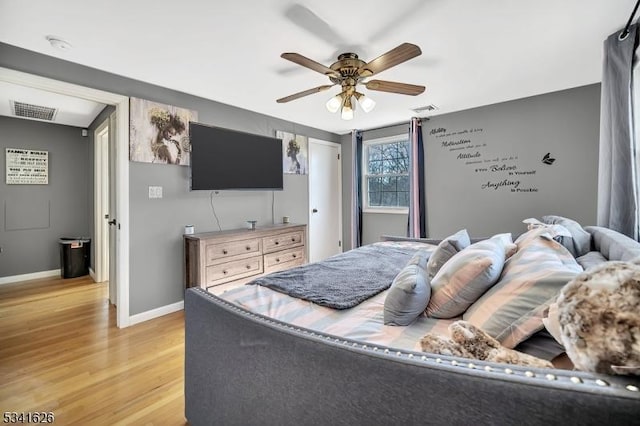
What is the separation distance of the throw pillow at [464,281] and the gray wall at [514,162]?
8.73 feet

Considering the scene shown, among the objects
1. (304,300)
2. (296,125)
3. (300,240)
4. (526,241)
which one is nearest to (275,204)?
(300,240)

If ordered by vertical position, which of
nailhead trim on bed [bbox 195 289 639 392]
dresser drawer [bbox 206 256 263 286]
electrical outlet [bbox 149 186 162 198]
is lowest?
dresser drawer [bbox 206 256 263 286]

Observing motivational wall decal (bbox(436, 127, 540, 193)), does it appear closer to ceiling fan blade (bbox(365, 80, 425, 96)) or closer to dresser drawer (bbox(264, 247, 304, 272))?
ceiling fan blade (bbox(365, 80, 425, 96))

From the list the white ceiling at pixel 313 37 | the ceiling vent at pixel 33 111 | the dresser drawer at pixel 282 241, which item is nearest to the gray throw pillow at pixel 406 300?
the white ceiling at pixel 313 37

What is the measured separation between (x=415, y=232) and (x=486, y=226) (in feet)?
2.94

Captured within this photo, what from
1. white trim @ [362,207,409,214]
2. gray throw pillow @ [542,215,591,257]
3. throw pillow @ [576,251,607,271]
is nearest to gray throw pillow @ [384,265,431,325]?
throw pillow @ [576,251,607,271]

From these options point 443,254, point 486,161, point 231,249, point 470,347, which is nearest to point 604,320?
point 470,347

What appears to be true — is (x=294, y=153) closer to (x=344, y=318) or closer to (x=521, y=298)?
(x=344, y=318)

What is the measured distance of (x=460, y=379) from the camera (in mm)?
604

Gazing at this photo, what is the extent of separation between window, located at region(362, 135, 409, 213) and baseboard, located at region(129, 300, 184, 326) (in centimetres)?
318

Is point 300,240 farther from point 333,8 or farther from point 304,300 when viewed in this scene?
point 333,8

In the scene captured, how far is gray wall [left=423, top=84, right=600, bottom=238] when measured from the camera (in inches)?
123

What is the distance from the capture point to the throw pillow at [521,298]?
96 centimetres

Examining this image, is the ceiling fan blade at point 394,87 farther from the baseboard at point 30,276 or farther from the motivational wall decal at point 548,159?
the baseboard at point 30,276
